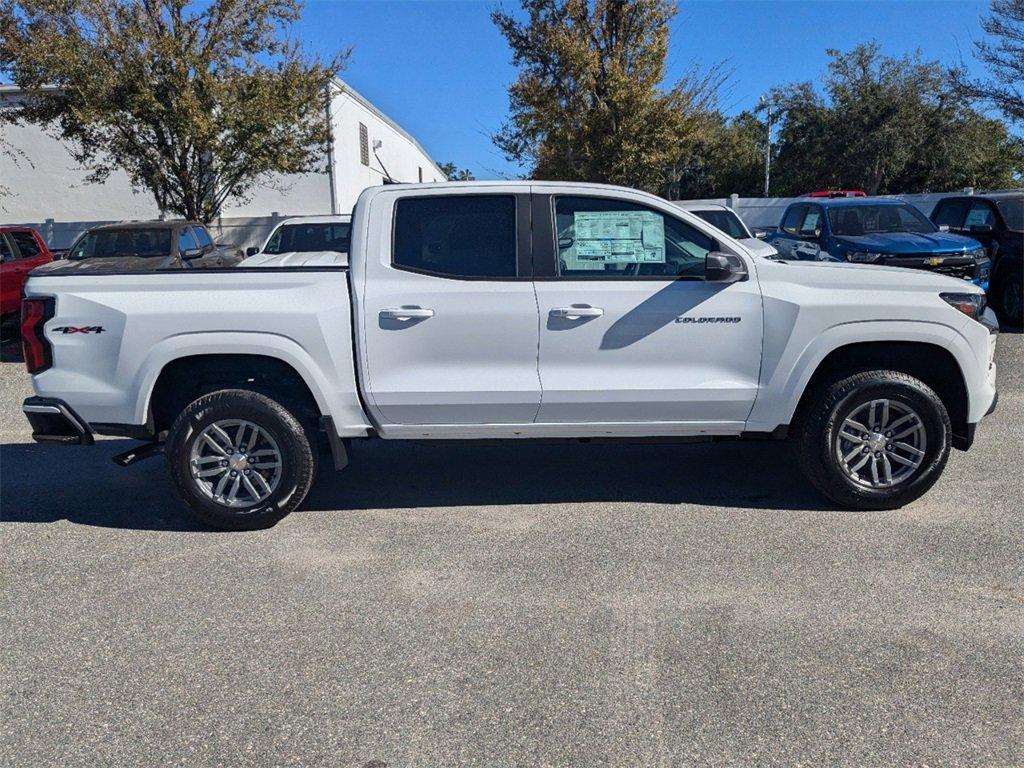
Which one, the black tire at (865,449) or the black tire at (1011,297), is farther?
the black tire at (1011,297)

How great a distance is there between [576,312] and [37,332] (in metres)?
3.04

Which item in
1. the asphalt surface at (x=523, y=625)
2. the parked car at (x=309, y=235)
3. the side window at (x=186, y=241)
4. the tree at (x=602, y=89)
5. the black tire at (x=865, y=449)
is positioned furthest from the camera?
the tree at (x=602, y=89)

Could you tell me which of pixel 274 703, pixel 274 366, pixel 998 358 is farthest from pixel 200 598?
pixel 998 358

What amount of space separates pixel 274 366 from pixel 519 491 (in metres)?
1.74

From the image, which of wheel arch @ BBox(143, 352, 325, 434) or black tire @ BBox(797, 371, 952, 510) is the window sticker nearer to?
black tire @ BBox(797, 371, 952, 510)

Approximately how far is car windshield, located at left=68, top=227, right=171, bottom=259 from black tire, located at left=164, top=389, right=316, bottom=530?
9.75 m

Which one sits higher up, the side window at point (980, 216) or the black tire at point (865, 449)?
the side window at point (980, 216)

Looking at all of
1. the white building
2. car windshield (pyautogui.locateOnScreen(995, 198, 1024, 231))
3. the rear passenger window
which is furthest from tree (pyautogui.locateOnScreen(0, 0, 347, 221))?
car windshield (pyautogui.locateOnScreen(995, 198, 1024, 231))

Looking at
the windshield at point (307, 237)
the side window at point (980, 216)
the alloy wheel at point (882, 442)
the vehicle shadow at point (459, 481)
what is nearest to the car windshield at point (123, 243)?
the windshield at point (307, 237)

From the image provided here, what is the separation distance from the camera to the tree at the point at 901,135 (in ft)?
115

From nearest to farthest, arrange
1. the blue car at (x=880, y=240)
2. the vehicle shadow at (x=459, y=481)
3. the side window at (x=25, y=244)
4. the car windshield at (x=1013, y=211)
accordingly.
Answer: the vehicle shadow at (x=459, y=481)
the blue car at (x=880, y=240)
the car windshield at (x=1013, y=211)
the side window at (x=25, y=244)

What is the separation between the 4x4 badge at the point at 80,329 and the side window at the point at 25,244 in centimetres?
974

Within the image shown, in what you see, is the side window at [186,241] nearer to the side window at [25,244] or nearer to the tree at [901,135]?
the side window at [25,244]

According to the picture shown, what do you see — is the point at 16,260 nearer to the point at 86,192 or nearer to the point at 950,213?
the point at 950,213
